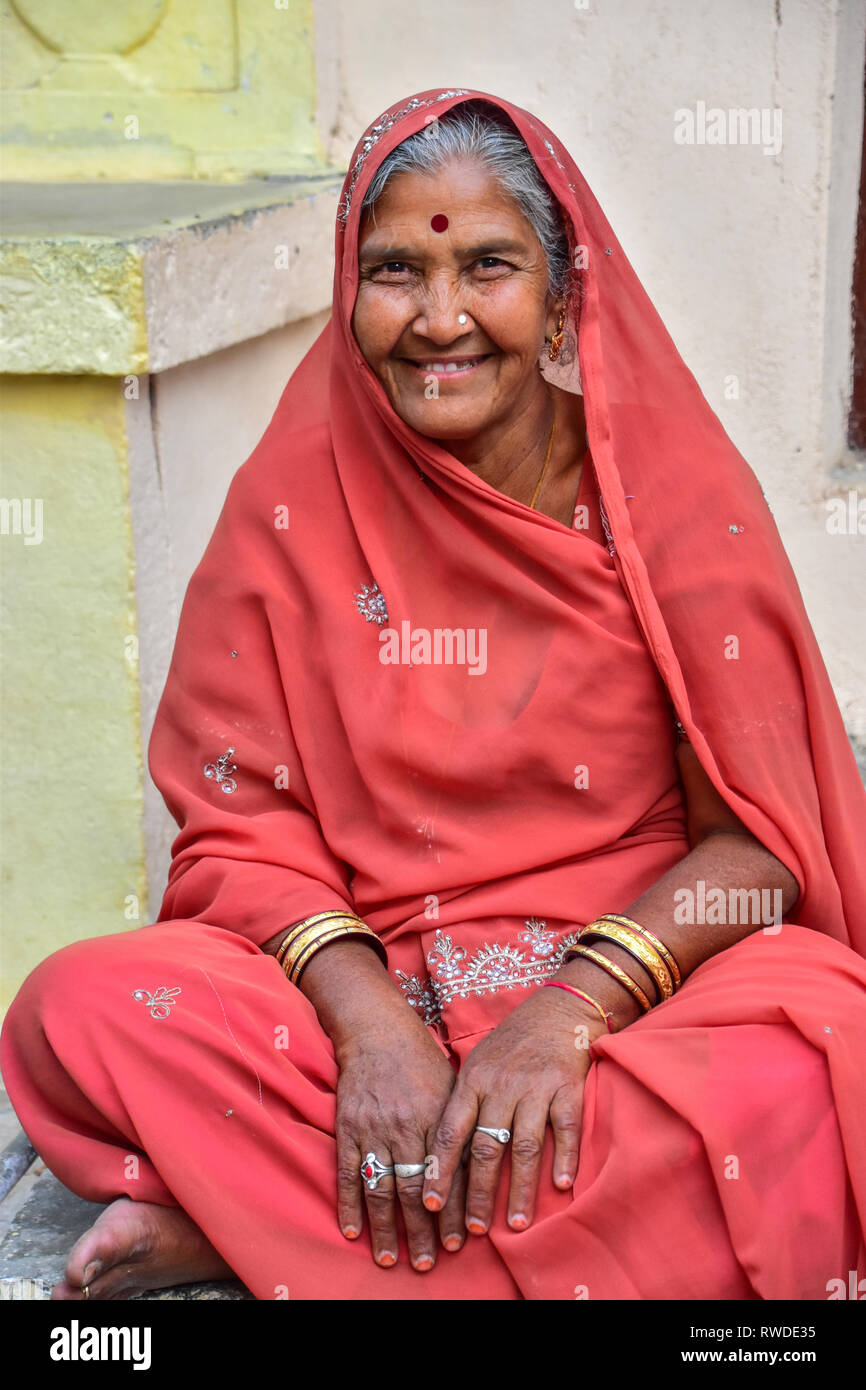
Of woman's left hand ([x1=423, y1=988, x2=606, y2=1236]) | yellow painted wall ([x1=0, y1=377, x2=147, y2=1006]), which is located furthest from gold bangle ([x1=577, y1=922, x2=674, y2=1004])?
yellow painted wall ([x1=0, y1=377, x2=147, y2=1006])

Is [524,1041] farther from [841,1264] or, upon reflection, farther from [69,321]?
[69,321]

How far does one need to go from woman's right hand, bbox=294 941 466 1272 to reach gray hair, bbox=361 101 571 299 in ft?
3.38

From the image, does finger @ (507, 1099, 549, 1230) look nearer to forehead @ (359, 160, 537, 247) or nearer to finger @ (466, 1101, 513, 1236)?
finger @ (466, 1101, 513, 1236)

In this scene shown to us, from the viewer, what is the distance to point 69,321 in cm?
271

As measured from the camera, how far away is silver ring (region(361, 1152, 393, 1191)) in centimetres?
190

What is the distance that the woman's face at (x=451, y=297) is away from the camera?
2.12 m

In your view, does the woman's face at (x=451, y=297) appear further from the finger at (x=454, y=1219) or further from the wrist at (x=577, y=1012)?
the finger at (x=454, y=1219)

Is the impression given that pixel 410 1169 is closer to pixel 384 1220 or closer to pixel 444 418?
pixel 384 1220

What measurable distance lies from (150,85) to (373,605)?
1567 millimetres

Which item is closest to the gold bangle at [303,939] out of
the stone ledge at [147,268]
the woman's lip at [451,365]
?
the woman's lip at [451,365]

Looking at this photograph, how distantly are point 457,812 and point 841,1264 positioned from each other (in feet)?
2.49

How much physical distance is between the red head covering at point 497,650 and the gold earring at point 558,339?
39 millimetres
